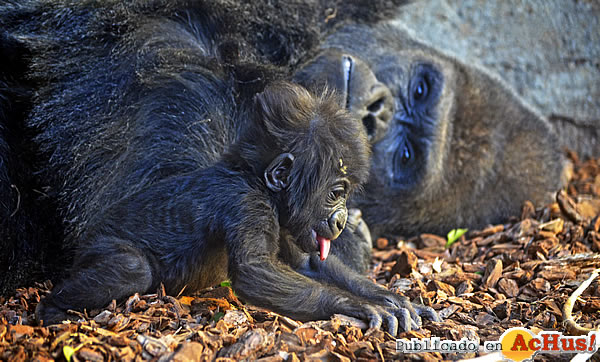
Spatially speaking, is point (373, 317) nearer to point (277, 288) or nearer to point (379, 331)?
point (379, 331)

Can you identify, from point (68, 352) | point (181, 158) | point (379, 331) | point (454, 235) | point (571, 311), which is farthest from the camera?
point (454, 235)

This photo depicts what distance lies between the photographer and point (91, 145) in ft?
7.22

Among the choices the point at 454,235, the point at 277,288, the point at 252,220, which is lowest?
the point at 454,235

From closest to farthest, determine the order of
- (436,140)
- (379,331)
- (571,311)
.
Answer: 1. (379,331)
2. (571,311)
3. (436,140)

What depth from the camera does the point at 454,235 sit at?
295 centimetres

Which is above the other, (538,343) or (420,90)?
(420,90)

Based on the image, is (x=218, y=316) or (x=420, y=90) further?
(x=420, y=90)

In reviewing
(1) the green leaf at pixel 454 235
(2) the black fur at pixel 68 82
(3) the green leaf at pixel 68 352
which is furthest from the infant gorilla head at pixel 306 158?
(1) the green leaf at pixel 454 235

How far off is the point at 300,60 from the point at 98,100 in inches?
32.7

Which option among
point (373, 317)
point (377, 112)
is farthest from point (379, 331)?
point (377, 112)

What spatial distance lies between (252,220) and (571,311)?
100 cm

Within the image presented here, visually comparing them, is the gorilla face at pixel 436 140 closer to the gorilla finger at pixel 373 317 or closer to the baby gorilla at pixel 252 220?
the baby gorilla at pixel 252 220

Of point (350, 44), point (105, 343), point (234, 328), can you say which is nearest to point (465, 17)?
point (350, 44)

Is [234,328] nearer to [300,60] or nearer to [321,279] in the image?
[321,279]
